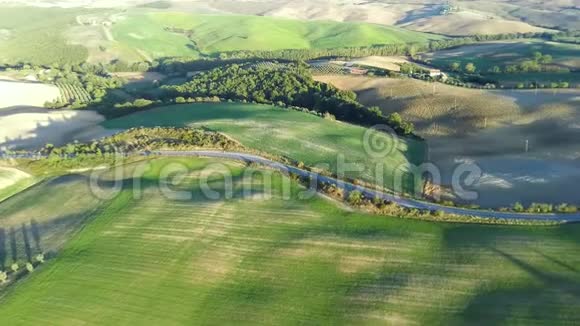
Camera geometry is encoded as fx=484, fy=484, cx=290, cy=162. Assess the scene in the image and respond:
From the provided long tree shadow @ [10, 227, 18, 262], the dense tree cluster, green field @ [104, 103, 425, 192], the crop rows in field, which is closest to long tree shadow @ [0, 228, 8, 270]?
long tree shadow @ [10, 227, 18, 262]

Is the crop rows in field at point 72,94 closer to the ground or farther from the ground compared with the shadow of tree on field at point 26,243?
farther from the ground

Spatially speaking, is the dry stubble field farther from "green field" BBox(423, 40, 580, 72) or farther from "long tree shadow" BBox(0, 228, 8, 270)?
"long tree shadow" BBox(0, 228, 8, 270)

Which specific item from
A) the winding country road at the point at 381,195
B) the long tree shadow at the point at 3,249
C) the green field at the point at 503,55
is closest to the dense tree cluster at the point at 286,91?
the winding country road at the point at 381,195

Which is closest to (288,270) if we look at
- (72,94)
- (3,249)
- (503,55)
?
(3,249)

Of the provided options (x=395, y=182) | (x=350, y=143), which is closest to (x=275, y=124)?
(x=350, y=143)

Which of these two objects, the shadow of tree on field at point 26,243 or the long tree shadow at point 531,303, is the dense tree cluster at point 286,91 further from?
the shadow of tree on field at point 26,243

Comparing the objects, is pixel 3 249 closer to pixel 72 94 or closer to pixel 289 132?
pixel 289 132
